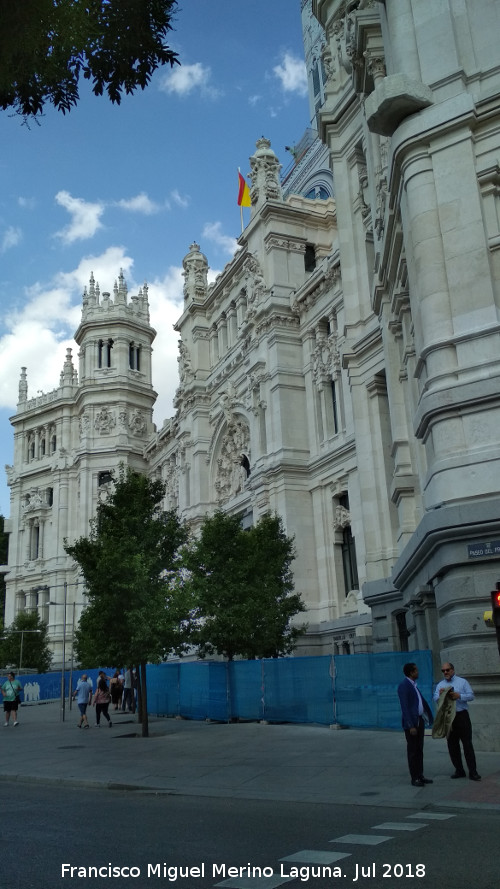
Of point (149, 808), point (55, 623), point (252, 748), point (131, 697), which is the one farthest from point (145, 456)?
point (149, 808)

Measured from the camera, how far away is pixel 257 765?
49.9 feet

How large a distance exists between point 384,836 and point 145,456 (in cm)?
6545

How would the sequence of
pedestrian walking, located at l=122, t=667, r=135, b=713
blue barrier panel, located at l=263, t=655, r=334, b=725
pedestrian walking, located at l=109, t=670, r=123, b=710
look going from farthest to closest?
pedestrian walking, located at l=109, t=670, r=123, b=710, pedestrian walking, located at l=122, t=667, r=135, b=713, blue barrier panel, located at l=263, t=655, r=334, b=725

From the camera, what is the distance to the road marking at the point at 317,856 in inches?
290

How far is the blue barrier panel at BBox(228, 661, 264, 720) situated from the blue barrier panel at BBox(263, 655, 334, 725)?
329mm

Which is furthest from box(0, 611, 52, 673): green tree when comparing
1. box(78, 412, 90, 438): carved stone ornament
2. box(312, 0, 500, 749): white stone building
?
box(312, 0, 500, 749): white stone building

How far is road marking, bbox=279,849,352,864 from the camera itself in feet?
24.2

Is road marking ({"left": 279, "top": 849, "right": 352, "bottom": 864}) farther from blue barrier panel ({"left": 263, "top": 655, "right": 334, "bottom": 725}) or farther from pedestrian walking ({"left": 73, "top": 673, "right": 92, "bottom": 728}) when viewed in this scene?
pedestrian walking ({"left": 73, "top": 673, "right": 92, "bottom": 728})

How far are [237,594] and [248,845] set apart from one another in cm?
2111

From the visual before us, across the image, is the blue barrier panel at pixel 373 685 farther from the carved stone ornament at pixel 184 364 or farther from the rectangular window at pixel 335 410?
the carved stone ornament at pixel 184 364

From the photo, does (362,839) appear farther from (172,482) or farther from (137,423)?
(137,423)

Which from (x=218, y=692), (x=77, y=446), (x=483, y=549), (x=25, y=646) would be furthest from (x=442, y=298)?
(x=77, y=446)

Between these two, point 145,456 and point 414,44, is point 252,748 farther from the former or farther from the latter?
point 145,456

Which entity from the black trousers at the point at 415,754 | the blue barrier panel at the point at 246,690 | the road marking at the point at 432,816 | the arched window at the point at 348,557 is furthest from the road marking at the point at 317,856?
the arched window at the point at 348,557
